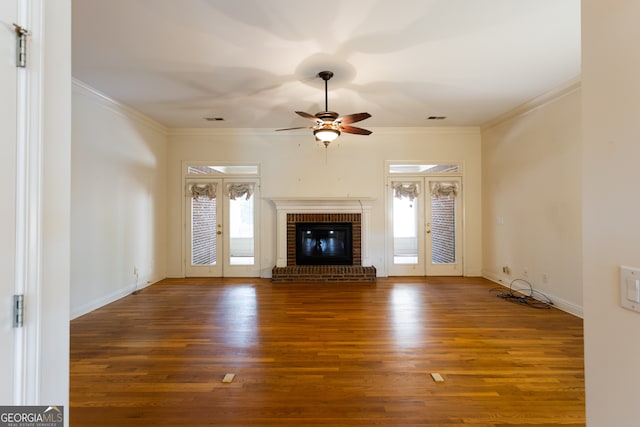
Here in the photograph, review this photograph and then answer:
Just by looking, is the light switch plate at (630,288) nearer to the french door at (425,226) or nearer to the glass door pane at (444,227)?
the french door at (425,226)

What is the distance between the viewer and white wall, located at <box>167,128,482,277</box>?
545 cm

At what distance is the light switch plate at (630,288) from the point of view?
0.79 m

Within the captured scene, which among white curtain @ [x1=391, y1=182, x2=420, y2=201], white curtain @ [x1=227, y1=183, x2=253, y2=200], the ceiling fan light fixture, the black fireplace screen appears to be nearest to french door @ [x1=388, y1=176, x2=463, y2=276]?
white curtain @ [x1=391, y1=182, x2=420, y2=201]

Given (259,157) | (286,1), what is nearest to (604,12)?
(286,1)

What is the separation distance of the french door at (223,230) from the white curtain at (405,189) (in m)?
2.83

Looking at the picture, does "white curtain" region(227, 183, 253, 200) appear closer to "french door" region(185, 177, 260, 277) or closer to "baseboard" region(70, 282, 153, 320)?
"french door" region(185, 177, 260, 277)

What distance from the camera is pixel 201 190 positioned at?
543 centimetres

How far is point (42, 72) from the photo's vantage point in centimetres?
83

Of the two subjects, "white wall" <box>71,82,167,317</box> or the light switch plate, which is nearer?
the light switch plate

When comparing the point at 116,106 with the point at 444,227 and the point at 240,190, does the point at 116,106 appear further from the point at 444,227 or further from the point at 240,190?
the point at 444,227

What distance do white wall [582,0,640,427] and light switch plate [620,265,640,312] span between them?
0.02m

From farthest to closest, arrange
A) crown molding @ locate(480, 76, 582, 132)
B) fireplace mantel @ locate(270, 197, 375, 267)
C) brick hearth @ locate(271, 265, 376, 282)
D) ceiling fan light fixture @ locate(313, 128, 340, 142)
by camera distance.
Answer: fireplace mantel @ locate(270, 197, 375, 267), brick hearth @ locate(271, 265, 376, 282), crown molding @ locate(480, 76, 582, 132), ceiling fan light fixture @ locate(313, 128, 340, 142)

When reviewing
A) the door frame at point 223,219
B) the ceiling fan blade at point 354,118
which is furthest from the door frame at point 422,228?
the door frame at point 223,219

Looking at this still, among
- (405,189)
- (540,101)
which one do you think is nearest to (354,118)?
(405,189)
